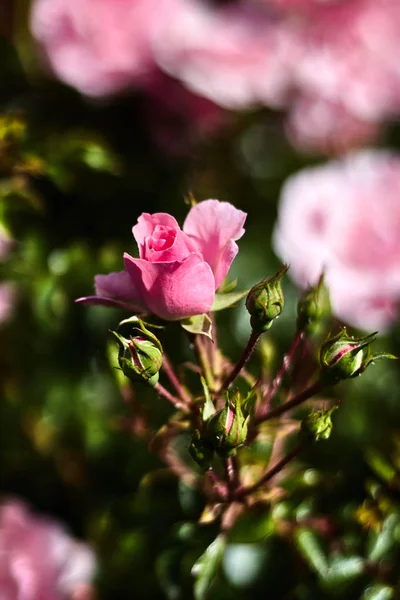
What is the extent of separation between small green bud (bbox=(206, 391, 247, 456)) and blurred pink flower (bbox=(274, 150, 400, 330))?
37 cm

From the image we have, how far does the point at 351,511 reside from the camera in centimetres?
53

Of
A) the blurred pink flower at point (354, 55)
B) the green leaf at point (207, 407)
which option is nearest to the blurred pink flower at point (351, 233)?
the blurred pink flower at point (354, 55)

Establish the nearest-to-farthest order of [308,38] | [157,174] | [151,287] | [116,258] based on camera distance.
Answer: [151,287] < [116,258] < [157,174] < [308,38]

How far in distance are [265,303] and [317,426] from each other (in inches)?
3.1

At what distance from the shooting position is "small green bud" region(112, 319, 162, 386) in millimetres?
386

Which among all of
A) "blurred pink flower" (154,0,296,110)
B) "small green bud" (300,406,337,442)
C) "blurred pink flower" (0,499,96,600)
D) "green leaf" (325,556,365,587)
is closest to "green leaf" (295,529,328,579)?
"green leaf" (325,556,365,587)

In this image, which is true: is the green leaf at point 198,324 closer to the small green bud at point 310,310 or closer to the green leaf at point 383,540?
the small green bud at point 310,310

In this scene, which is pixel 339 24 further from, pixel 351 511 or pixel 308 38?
pixel 351 511

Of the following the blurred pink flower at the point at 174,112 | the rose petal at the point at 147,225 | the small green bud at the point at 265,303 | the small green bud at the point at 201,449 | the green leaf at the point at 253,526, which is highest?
the rose petal at the point at 147,225

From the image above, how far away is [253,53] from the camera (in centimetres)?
88

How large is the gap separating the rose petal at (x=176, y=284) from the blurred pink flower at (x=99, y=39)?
506 mm

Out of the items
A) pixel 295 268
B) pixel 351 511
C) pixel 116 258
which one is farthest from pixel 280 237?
pixel 351 511

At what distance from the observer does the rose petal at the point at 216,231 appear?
16.0 inches

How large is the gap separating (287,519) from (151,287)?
224 mm
